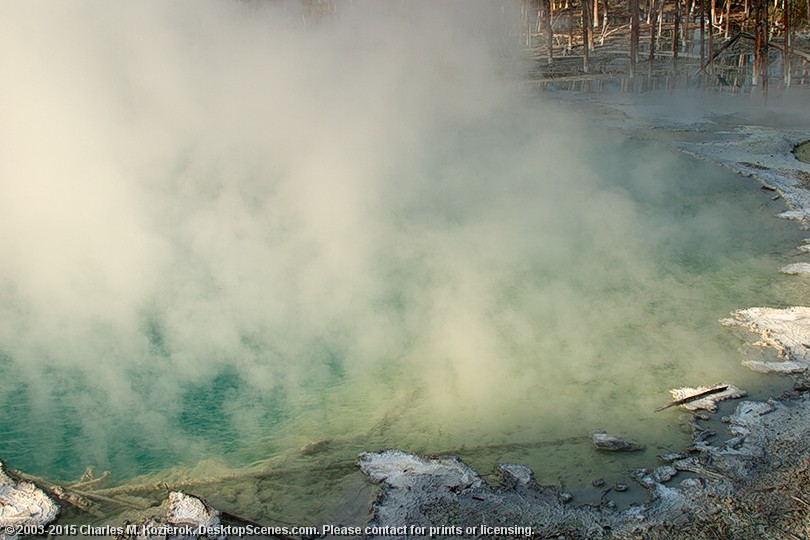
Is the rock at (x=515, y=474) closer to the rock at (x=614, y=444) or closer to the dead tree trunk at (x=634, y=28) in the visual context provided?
the rock at (x=614, y=444)

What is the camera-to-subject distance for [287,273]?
180 inches

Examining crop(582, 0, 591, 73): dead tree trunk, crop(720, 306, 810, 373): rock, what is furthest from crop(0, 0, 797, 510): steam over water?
crop(582, 0, 591, 73): dead tree trunk

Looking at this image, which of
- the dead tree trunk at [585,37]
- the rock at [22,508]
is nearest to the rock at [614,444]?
the rock at [22,508]

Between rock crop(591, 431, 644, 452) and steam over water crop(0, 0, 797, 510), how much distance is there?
0.26ft

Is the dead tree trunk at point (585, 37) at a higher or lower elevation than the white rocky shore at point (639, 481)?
higher

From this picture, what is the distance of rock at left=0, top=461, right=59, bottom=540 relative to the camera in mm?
2588

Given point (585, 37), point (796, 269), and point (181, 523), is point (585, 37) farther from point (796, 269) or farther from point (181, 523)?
point (181, 523)

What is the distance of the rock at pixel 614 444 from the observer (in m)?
3.03

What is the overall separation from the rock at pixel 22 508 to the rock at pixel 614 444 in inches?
85.4

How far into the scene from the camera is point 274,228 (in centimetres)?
511

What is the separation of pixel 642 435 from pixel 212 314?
94.4 inches

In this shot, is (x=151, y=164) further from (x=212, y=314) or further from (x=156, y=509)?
(x=156, y=509)

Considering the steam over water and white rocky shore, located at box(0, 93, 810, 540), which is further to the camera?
the steam over water

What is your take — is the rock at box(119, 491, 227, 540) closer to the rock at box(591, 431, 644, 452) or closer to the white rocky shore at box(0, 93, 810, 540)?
the white rocky shore at box(0, 93, 810, 540)
